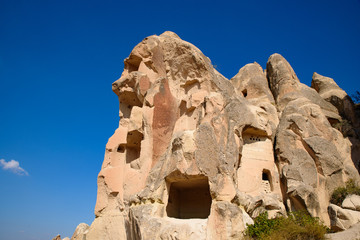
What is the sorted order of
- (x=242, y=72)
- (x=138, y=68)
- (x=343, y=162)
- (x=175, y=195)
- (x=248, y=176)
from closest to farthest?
(x=175, y=195) < (x=248, y=176) < (x=343, y=162) < (x=138, y=68) < (x=242, y=72)

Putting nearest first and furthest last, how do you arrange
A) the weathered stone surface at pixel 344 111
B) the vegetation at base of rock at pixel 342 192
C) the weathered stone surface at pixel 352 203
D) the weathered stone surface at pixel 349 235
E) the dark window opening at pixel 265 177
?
the weathered stone surface at pixel 349 235, the weathered stone surface at pixel 352 203, the vegetation at base of rock at pixel 342 192, the dark window opening at pixel 265 177, the weathered stone surface at pixel 344 111

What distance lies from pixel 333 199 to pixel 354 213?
1.44 meters

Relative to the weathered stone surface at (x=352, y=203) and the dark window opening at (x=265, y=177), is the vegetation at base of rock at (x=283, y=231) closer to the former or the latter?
the weathered stone surface at (x=352, y=203)

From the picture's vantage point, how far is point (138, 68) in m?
16.1


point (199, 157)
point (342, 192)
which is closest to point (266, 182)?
point (342, 192)

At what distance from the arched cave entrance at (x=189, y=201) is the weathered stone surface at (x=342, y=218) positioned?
4781 millimetres

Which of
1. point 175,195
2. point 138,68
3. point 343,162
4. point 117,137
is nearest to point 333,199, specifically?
point 343,162

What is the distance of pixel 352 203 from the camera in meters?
11.8

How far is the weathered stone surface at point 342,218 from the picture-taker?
10922 mm

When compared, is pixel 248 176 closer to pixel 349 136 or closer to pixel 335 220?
pixel 335 220

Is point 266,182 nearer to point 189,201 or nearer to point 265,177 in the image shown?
point 265,177

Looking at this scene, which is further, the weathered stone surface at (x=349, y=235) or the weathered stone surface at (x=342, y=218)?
the weathered stone surface at (x=342, y=218)

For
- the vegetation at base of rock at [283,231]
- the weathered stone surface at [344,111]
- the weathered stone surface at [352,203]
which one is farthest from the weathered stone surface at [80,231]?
the weathered stone surface at [344,111]

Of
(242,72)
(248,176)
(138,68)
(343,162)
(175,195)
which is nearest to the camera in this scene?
(175,195)
